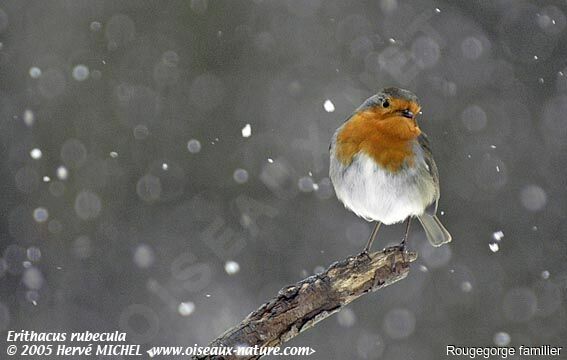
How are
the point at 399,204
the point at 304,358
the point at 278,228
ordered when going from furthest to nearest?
the point at 278,228 → the point at 304,358 → the point at 399,204

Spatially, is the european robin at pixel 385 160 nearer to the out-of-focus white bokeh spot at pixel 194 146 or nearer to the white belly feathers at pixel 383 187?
the white belly feathers at pixel 383 187

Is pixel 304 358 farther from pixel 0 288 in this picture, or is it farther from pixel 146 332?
pixel 0 288

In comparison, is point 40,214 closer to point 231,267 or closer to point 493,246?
point 231,267

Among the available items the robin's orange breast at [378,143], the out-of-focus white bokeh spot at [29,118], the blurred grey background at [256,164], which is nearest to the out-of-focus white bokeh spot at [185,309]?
the blurred grey background at [256,164]

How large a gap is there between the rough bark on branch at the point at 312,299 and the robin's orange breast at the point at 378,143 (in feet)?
1.49

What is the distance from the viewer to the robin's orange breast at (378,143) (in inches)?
140

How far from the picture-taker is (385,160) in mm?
3564

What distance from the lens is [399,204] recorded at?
3686mm

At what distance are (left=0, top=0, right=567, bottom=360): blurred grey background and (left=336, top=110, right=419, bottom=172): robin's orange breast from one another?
2.31m

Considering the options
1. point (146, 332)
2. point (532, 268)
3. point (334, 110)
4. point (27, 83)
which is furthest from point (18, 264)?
point (532, 268)

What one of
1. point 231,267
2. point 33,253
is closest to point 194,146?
point 231,267

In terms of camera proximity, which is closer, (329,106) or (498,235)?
(498,235)

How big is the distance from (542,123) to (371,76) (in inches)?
55.0

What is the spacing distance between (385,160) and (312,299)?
92 centimetres
